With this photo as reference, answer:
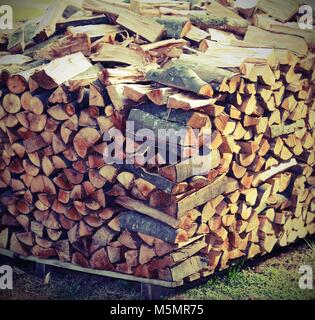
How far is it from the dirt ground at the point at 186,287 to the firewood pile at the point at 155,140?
138 millimetres

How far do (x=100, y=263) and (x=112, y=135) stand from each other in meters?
1.03

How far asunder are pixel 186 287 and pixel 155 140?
1.26 metres

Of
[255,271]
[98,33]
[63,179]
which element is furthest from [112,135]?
[255,271]

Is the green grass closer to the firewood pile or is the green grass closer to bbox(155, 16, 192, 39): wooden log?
the firewood pile

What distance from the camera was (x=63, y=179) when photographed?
3.58 meters

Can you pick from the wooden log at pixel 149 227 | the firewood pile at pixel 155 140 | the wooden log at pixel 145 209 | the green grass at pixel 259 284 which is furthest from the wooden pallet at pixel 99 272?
the wooden log at pixel 145 209

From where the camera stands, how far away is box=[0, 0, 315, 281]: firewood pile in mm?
3215

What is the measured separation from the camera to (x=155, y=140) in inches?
123

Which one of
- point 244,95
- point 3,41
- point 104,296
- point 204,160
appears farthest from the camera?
point 3,41

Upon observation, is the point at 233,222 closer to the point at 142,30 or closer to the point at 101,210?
the point at 101,210

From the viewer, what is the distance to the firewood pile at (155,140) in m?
3.21

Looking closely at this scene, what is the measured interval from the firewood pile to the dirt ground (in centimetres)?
14

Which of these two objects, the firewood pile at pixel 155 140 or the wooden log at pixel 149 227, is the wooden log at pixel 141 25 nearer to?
the firewood pile at pixel 155 140

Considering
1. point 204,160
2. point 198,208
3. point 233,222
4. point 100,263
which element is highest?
point 204,160
